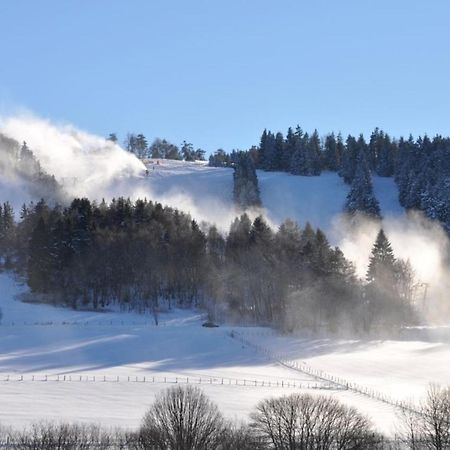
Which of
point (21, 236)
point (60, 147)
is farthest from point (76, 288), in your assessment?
point (60, 147)

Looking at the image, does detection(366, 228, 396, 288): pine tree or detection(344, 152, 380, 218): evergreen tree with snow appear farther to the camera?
detection(344, 152, 380, 218): evergreen tree with snow

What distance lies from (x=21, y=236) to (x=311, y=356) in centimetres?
4663

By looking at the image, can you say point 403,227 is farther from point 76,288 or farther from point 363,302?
point 76,288

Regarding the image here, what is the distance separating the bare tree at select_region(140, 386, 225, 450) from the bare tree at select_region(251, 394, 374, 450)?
2.52 metres

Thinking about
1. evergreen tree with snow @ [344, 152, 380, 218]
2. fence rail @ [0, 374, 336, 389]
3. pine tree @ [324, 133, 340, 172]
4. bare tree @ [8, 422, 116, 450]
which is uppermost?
pine tree @ [324, 133, 340, 172]

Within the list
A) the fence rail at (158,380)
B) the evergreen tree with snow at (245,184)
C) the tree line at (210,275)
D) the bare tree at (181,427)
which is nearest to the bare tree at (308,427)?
the bare tree at (181,427)

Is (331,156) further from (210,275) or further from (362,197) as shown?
(210,275)

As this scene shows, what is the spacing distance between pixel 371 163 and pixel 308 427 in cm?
13958

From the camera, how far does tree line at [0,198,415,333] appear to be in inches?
3789

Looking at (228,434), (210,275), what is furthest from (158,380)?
(210,275)

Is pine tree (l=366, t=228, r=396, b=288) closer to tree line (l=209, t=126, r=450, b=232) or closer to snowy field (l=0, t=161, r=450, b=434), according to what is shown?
snowy field (l=0, t=161, r=450, b=434)

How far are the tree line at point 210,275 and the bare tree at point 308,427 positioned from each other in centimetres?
4826

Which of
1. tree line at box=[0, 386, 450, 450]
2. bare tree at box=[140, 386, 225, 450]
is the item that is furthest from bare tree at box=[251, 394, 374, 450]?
bare tree at box=[140, 386, 225, 450]

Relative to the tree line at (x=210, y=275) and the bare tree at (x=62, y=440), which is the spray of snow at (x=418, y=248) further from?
the bare tree at (x=62, y=440)
